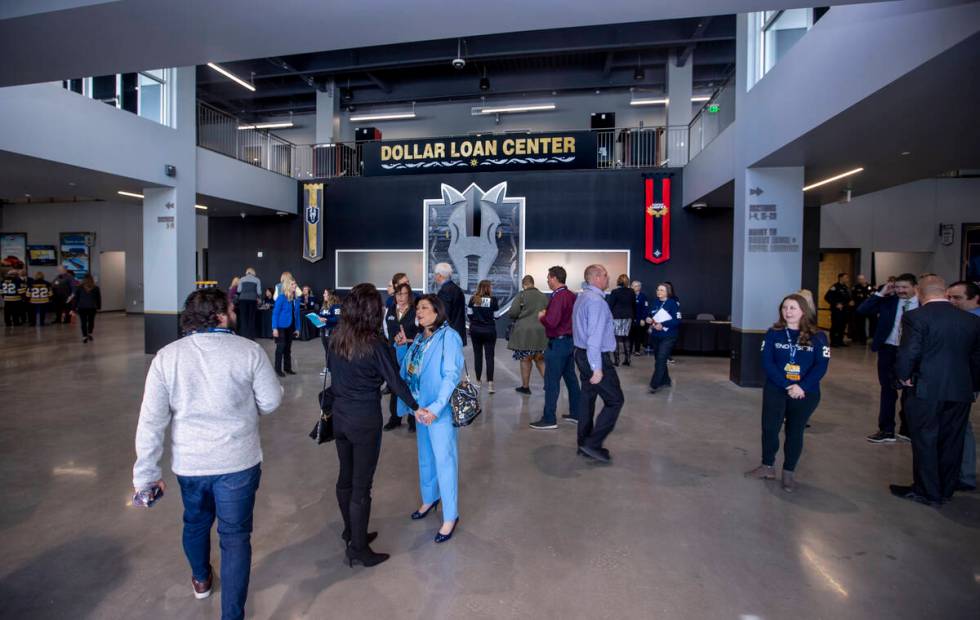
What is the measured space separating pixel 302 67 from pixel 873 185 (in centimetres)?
1397

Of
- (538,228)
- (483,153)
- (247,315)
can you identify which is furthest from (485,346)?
(247,315)

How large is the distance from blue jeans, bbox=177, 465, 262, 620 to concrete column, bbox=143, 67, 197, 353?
8938mm

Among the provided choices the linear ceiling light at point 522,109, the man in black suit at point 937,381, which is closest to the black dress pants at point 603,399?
the man in black suit at point 937,381

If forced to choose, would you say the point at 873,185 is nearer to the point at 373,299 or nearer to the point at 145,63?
the point at 373,299

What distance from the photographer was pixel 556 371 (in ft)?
17.2

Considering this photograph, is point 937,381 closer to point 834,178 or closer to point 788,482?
point 788,482

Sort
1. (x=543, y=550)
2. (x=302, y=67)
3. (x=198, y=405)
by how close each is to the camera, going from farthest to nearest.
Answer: (x=302, y=67)
(x=543, y=550)
(x=198, y=405)

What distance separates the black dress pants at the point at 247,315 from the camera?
483 inches

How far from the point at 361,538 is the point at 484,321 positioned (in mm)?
4201

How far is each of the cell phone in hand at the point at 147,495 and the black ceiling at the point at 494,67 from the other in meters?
12.9

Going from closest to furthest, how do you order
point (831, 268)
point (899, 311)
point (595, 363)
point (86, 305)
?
point (595, 363) < point (899, 311) < point (86, 305) < point (831, 268)

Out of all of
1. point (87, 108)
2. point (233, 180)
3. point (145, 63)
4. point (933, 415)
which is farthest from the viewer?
point (233, 180)

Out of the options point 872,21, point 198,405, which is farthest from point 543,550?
point 872,21

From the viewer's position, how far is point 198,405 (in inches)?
79.4
